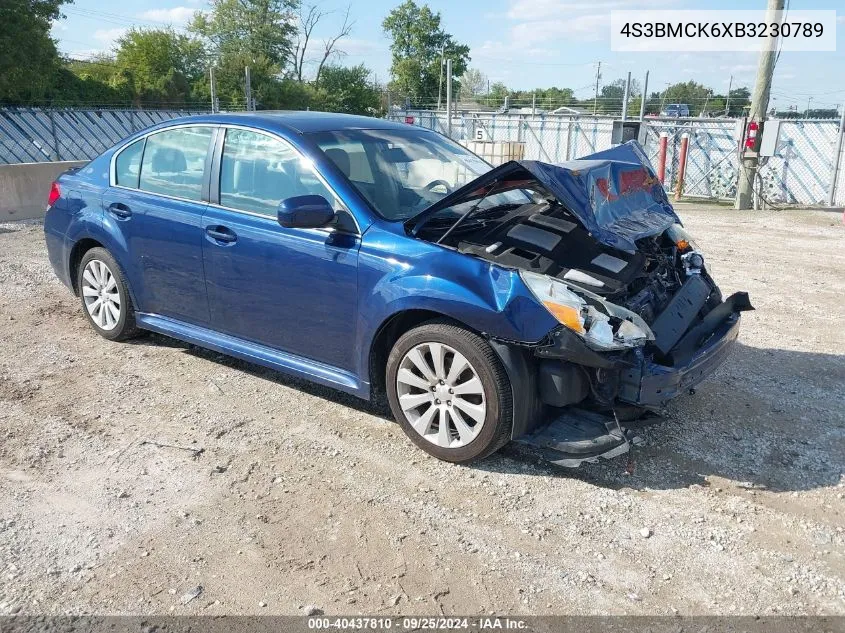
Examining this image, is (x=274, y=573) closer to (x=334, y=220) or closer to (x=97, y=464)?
(x=97, y=464)

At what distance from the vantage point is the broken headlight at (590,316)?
3340 mm

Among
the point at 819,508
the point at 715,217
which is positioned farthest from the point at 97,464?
the point at 715,217

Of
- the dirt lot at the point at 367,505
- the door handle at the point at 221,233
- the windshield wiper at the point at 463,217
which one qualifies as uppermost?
the windshield wiper at the point at 463,217

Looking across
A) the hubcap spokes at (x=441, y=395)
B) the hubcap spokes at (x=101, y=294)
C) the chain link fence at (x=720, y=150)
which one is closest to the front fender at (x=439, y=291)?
the hubcap spokes at (x=441, y=395)

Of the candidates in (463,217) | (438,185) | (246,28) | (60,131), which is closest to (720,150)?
(438,185)

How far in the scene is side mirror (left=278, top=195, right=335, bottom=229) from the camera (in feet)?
12.4

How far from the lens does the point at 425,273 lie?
3621mm

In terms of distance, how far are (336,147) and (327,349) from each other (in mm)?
1236

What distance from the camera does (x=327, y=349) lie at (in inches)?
161

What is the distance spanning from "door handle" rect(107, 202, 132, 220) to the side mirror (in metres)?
1.78

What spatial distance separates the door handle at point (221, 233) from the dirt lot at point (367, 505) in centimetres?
101

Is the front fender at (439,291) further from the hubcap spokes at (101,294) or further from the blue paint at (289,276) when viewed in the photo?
the hubcap spokes at (101,294)

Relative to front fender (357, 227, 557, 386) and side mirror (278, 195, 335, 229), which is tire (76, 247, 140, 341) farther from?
front fender (357, 227, 557, 386)

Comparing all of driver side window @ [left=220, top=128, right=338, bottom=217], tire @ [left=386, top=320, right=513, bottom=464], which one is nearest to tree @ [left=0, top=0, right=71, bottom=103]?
driver side window @ [left=220, top=128, right=338, bottom=217]
